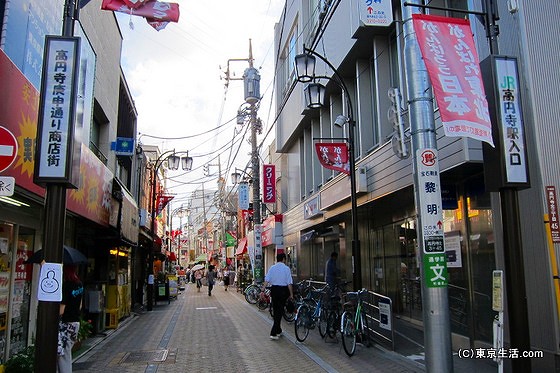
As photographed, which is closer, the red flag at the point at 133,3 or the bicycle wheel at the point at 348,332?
the red flag at the point at 133,3

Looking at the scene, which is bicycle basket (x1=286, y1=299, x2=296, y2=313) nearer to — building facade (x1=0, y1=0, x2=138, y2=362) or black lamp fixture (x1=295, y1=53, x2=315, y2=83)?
building facade (x1=0, y1=0, x2=138, y2=362)

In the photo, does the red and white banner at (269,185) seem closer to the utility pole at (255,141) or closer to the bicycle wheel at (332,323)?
the utility pole at (255,141)

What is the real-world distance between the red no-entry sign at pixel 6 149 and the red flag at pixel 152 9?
263cm

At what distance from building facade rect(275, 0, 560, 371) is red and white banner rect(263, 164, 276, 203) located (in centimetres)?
300

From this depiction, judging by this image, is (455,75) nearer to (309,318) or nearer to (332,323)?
(332,323)

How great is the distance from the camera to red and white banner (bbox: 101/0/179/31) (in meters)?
6.63

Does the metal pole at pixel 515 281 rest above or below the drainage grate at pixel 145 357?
above

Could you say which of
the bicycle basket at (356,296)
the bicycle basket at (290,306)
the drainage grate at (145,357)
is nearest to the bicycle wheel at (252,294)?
the bicycle basket at (290,306)

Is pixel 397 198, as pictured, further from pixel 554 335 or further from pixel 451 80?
pixel 451 80

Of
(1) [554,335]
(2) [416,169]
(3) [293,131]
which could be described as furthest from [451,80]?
(3) [293,131]

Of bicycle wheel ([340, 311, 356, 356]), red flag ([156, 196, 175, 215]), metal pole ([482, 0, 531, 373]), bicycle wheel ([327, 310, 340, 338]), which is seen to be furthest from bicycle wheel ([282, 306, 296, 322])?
red flag ([156, 196, 175, 215])

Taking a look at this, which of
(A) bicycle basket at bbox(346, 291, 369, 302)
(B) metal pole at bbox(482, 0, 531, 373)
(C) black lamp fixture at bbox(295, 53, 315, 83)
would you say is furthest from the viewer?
(C) black lamp fixture at bbox(295, 53, 315, 83)

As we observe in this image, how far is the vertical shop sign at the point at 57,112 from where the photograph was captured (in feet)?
17.2

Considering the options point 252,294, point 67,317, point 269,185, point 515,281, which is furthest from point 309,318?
point 269,185
